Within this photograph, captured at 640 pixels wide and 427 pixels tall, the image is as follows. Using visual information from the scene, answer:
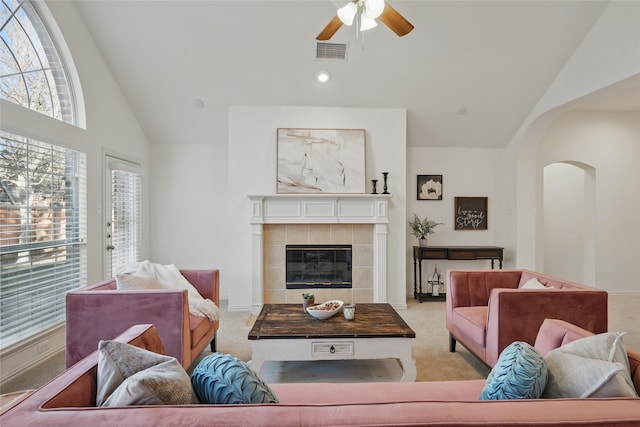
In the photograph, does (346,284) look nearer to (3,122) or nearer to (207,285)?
(207,285)

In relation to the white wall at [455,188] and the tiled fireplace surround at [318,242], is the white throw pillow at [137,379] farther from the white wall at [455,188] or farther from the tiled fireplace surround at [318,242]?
the white wall at [455,188]

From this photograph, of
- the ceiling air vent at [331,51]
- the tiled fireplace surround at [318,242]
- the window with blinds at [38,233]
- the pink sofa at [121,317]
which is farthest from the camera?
the tiled fireplace surround at [318,242]

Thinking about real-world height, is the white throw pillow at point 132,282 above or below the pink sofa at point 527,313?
above

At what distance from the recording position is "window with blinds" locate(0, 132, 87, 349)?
2.58 meters

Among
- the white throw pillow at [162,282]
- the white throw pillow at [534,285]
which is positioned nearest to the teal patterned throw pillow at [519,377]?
the white throw pillow at [534,285]

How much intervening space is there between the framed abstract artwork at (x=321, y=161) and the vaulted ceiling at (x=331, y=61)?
0.45 metres

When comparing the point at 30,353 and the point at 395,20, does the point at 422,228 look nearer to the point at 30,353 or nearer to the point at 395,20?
the point at 395,20

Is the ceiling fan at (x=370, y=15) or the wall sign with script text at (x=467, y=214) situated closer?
the ceiling fan at (x=370, y=15)

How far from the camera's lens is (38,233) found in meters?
2.89

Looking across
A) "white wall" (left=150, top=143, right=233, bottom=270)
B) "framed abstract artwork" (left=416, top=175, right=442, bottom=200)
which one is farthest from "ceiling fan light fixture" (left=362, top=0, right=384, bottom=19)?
"white wall" (left=150, top=143, right=233, bottom=270)

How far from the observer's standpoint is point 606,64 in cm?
351

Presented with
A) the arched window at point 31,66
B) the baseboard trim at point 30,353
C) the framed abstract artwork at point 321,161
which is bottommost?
the baseboard trim at point 30,353

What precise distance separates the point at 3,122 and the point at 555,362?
367 cm

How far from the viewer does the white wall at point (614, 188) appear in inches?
203
